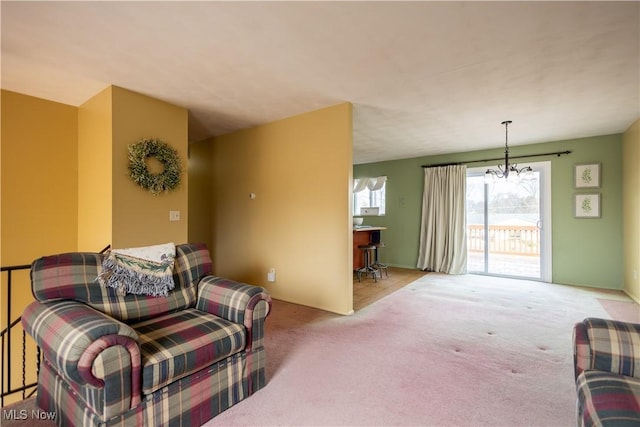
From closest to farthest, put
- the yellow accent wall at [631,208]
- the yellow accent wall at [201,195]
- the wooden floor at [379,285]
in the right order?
1. the yellow accent wall at [631,208]
2. the wooden floor at [379,285]
3. the yellow accent wall at [201,195]

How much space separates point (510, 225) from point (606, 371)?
4.82 meters

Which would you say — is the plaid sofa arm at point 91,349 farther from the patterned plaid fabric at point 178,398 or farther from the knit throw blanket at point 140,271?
the knit throw blanket at point 140,271

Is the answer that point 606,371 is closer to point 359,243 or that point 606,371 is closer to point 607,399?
point 607,399

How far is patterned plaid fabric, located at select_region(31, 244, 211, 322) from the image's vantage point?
5.45ft

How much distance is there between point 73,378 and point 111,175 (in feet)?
7.26

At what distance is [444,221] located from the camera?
5969 mm

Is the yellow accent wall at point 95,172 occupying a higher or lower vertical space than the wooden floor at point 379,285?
higher

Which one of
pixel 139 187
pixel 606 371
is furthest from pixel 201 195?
pixel 606 371

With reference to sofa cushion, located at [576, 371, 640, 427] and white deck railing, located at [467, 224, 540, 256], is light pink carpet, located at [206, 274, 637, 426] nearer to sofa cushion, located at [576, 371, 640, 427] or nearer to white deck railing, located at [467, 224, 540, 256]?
sofa cushion, located at [576, 371, 640, 427]

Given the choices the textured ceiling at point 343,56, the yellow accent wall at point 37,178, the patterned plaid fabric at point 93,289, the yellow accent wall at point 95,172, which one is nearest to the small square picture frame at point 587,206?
the textured ceiling at point 343,56

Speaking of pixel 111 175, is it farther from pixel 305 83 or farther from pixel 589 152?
pixel 589 152

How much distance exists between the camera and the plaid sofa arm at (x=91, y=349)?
127 centimetres

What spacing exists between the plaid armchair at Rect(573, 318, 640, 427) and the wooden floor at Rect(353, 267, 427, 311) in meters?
2.47

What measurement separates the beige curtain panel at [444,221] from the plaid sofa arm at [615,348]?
14.9 feet
